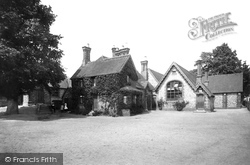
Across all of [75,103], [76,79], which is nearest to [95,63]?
[76,79]

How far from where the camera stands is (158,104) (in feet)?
106

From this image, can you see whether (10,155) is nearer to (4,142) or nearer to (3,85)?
(4,142)

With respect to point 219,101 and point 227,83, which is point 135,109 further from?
point 227,83

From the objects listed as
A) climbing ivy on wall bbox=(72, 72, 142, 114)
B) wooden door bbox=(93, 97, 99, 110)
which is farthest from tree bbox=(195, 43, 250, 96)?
wooden door bbox=(93, 97, 99, 110)

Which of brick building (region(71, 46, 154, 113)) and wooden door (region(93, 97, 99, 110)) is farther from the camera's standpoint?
wooden door (region(93, 97, 99, 110))

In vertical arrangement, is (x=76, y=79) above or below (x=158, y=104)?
above

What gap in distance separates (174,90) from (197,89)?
409 cm

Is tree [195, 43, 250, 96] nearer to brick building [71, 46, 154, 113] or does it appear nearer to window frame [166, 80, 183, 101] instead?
window frame [166, 80, 183, 101]

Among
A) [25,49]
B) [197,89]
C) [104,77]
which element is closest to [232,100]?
[197,89]

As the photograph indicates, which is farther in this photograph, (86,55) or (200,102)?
(86,55)

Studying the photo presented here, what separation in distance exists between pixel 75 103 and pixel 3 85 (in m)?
10.8

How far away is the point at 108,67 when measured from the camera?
26.1 m

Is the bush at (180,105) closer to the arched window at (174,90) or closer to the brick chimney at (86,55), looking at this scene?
the arched window at (174,90)

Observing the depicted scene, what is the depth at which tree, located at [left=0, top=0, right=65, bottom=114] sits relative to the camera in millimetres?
16688
